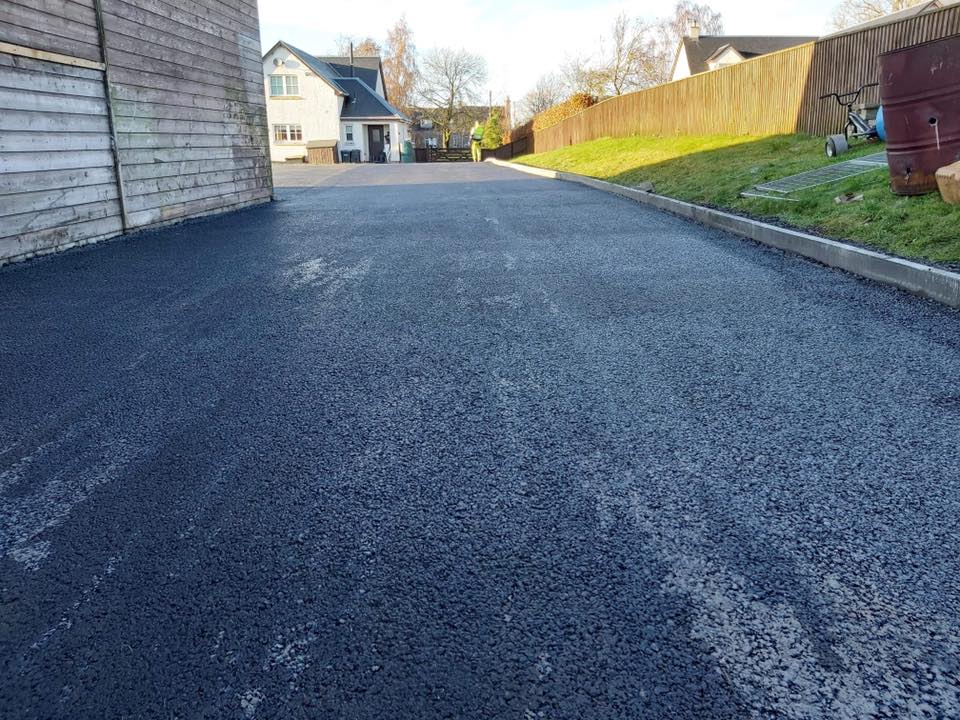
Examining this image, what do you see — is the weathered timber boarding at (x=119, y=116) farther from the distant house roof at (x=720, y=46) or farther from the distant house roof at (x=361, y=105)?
the distant house roof at (x=720, y=46)

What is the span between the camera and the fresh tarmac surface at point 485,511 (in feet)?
5.46

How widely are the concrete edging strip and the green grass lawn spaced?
304 mm

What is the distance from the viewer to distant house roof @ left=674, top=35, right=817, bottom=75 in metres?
52.6

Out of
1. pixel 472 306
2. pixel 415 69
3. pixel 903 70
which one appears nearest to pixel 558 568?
pixel 472 306

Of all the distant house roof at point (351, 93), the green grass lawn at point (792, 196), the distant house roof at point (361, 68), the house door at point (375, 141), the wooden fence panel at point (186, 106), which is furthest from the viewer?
the distant house roof at point (361, 68)

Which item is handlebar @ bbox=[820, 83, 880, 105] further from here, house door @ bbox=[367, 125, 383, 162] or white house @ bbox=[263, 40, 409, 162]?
house door @ bbox=[367, 125, 383, 162]

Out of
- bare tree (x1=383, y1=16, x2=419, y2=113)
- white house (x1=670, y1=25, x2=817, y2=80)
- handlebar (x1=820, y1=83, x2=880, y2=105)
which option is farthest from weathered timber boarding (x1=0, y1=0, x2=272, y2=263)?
bare tree (x1=383, y1=16, x2=419, y2=113)

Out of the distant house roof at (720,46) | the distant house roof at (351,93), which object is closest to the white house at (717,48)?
the distant house roof at (720,46)

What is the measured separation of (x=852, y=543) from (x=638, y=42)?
5426 centimetres

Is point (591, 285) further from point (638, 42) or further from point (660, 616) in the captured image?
point (638, 42)

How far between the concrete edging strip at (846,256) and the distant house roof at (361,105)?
151 feet

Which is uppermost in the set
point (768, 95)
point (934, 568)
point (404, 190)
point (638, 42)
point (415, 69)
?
point (415, 69)

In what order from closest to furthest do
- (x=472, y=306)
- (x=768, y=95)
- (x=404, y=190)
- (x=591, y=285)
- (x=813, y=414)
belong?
(x=813, y=414)
(x=472, y=306)
(x=591, y=285)
(x=768, y=95)
(x=404, y=190)

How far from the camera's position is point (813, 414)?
3.16 metres
